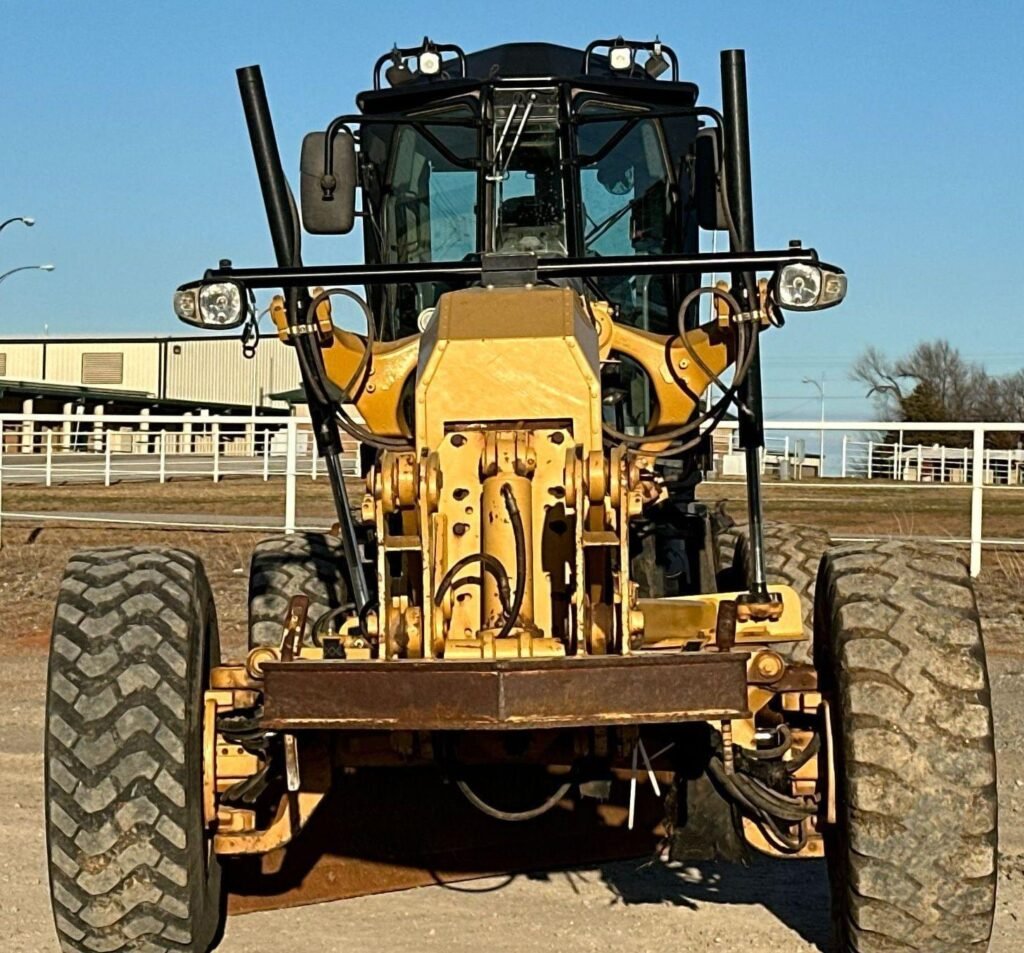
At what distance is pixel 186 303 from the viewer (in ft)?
18.6

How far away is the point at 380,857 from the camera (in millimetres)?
6457

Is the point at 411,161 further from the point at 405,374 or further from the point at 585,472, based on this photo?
the point at 585,472

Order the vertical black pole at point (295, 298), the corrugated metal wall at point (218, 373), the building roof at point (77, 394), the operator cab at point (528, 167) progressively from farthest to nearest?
1. the corrugated metal wall at point (218, 373)
2. the building roof at point (77, 394)
3. the operator cab at point (528, 167)
4. the vertical black pole at point (295, 298)

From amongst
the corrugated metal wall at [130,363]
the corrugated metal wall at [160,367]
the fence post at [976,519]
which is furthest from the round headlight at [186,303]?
the corrugated metal wall at [130,363]

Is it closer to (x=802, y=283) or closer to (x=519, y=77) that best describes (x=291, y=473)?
(x=519, y=77)

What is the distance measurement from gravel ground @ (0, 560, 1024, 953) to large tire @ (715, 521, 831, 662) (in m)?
1.20

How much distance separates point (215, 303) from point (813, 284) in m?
1.86

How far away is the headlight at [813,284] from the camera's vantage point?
5.59m

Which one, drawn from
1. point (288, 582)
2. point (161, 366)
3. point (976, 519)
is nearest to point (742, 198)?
point (288, 582)

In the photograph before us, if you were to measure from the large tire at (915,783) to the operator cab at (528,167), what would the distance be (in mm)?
2139

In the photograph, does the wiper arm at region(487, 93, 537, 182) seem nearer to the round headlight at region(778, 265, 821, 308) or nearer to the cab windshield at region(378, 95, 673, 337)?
the cab windshield at region(378, 95, 673, 337)

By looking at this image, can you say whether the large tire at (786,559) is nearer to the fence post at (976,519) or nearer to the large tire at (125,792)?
the large tire at (125,792)

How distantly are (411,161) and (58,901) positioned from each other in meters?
3.22

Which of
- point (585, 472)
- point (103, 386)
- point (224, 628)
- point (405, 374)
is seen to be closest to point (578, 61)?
point (405, 374)
